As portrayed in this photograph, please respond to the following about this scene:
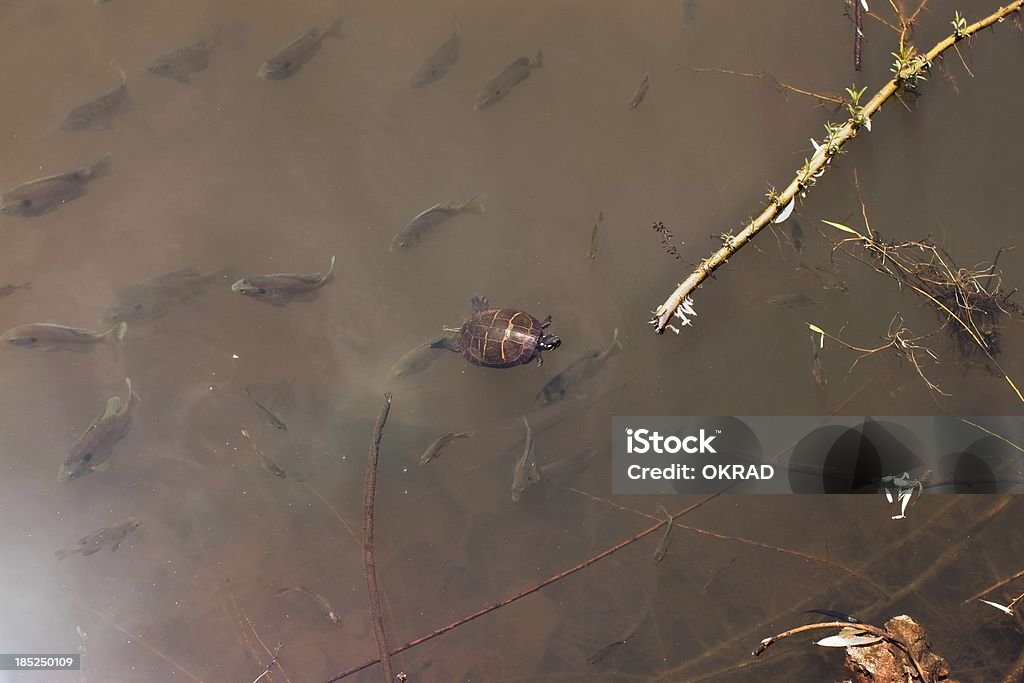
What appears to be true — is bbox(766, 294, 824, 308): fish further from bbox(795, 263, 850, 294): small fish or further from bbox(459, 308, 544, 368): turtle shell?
bbox(459, 308, 544, 368): turtle shell

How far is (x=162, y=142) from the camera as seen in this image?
450cm

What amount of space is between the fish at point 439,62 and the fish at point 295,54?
0.61 metres

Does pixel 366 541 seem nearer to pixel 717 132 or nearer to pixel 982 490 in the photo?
pixel 717 132

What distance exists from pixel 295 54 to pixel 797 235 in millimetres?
3472

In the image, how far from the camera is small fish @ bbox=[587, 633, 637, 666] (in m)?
4.37

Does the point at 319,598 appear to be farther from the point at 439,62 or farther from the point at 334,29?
the point at 334,29

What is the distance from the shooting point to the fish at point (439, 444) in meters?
4.31

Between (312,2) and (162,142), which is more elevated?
(312,2)

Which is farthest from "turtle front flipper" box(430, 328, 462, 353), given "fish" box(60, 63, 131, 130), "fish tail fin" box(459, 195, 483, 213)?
"fish" box(60, 63, 131, 130)

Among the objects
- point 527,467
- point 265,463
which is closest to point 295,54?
point 265,463

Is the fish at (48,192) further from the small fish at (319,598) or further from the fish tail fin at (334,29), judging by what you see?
the small fish at (319,598)

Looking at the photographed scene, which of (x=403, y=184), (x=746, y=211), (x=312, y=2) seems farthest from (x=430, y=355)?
(x=312, y=2)

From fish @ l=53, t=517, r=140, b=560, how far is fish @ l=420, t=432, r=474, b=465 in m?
1.93

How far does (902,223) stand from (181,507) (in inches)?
197
